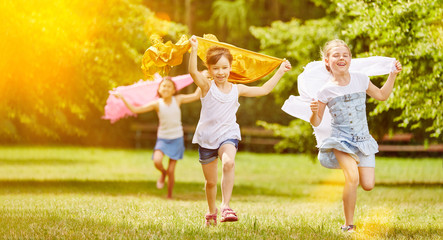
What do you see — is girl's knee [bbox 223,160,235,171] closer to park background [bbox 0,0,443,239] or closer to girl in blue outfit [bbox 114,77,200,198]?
park background [bbox 0,0,443,239]

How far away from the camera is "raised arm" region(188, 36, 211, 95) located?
7256 millimetres

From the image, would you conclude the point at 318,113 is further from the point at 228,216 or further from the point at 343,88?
the point at 228,216

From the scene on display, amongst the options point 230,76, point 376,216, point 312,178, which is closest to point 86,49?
point 230,76

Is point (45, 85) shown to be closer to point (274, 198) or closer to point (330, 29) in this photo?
point (274, 198)

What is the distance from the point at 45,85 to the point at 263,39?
290 inches

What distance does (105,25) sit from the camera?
536 inches

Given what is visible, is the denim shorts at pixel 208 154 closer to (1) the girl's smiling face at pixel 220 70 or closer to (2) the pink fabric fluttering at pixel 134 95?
(1) the girl's smiling face at pixel 220 70

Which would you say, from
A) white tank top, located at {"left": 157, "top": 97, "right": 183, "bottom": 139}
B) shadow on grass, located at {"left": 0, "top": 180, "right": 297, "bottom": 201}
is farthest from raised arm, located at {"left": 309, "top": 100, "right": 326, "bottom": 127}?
shadow on grass, located at {"left": 0, "top": 180, "right": 297, "bottom": 201}

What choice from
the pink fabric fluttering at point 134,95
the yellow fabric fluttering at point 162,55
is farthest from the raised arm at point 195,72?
the pink fabric fluttering at point 134,95

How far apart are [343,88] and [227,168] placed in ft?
5.08

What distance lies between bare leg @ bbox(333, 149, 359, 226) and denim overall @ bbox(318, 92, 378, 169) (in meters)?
0.08

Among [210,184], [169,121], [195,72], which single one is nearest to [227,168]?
[210,184]

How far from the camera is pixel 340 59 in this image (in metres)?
7.41

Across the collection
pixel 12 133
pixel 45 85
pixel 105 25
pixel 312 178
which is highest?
pixel 105 25
